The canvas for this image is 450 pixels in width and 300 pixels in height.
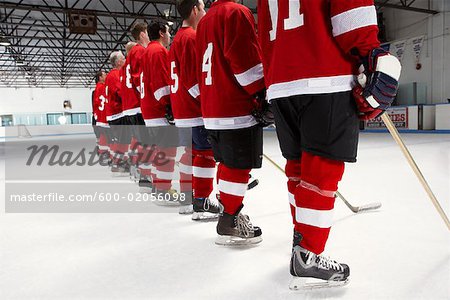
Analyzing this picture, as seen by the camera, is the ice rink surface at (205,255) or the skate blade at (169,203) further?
the skate blade at (169,203)

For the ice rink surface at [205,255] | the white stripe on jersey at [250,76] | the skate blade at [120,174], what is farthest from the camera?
the skate blade at [120,174]

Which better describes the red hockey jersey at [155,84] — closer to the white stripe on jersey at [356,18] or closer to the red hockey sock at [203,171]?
the red hockey sock at [203,171]

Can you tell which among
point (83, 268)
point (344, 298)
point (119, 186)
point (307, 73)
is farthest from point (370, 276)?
point (119, 186)

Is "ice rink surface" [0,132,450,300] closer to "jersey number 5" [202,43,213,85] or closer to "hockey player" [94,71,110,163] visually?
"jersey number 5" [202,43,213,85]

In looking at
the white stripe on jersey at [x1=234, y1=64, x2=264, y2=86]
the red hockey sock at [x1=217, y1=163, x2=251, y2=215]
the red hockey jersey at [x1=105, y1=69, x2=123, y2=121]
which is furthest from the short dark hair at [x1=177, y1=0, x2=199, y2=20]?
the red hockey jersey at [x1=105, y1=69, x2=123, y2=121]

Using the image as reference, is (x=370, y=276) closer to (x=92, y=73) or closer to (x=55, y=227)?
(x=55, y=227)

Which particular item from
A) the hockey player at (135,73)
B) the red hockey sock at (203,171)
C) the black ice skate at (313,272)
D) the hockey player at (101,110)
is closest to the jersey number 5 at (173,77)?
the red hockey sock at (203,171)

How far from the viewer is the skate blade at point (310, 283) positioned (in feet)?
4.22

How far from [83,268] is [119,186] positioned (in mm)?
2033

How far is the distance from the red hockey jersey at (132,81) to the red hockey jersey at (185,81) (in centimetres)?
70

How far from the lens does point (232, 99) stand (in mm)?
1717

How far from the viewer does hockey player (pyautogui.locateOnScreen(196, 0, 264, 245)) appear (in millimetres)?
1641

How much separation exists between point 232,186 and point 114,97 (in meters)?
2.70

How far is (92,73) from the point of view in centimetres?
2552
